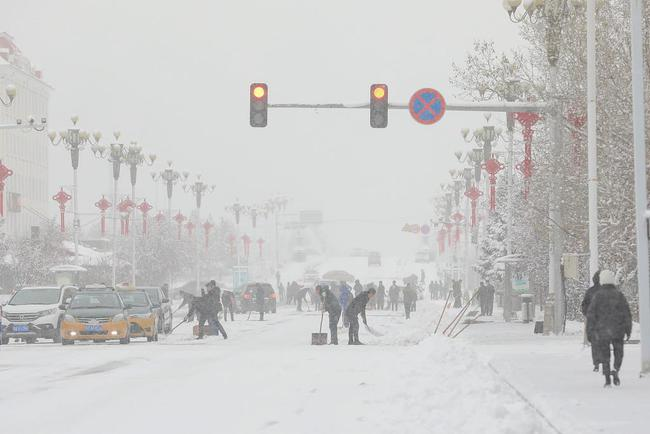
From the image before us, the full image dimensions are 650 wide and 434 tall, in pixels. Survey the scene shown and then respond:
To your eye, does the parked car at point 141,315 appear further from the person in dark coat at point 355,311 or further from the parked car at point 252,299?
the parked car at point 252,299

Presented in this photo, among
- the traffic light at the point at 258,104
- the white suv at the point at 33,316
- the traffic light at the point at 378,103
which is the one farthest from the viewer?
the white suv at the point at 33,316

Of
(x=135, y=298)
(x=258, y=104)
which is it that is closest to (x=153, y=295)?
(x=135, y=298)

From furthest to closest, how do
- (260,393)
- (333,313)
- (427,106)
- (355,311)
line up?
(333,313) → (355,311) → (427,106) → (260,393)

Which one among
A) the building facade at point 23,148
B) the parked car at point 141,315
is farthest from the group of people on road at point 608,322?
the building facade at point 23,148

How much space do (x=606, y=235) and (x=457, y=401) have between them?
18.1m

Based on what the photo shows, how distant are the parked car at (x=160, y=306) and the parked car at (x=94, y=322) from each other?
456 cm

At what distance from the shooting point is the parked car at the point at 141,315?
119ft

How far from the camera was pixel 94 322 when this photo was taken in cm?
3338

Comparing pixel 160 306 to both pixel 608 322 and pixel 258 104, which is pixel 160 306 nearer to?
pixel 258 104

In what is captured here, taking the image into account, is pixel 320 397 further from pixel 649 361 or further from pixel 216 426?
pixel 649 361

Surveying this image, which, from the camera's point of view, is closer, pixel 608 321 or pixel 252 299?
pixel 608 321

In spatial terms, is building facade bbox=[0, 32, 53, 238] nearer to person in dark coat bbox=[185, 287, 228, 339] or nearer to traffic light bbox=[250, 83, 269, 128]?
person in dark coat bbox=[185, 287, 228, 339]

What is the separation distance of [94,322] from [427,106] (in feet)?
35.8

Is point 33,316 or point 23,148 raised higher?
point 23,148
